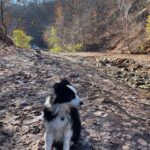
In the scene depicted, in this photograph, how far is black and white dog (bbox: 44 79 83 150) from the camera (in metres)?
5.55

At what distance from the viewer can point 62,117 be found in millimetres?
5734

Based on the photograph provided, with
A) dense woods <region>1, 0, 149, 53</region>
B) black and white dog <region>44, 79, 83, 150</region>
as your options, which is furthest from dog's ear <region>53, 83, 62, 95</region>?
dense woods <region>1, 0, 149, 53</region>

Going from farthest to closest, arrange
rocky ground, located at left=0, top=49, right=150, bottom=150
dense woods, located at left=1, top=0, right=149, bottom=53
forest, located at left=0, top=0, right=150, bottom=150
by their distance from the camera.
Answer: dense woods, located at left=1, top=0, right=149, bottom=53
rocky ground, located at left=0, top=49, right=150, bottom=150
forest, located at left=0, top=0, right=150, bottom=150

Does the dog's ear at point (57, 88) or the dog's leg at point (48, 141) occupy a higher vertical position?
the dog's ear at point (57, 88)

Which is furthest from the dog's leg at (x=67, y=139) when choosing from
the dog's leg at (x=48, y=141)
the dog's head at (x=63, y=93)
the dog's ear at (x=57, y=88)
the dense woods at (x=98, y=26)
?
the dense woods at (x=98, y=26)

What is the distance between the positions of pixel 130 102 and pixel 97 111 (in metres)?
2.32

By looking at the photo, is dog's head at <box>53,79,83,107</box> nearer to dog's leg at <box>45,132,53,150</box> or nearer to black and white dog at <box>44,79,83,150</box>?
black and white dog at <box>44,79,83,150</box>

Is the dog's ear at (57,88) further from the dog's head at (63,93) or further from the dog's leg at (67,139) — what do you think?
the dog's leg at (67,139)

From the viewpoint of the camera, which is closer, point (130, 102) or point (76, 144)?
point (76, 144)

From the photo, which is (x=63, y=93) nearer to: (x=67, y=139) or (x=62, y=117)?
(x=62, y=117)

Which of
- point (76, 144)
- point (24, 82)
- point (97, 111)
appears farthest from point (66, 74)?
point (76, 144)

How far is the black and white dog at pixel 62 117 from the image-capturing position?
555 centimetres

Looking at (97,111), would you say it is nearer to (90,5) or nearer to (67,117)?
(67,117)

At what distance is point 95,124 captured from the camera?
7578mm
